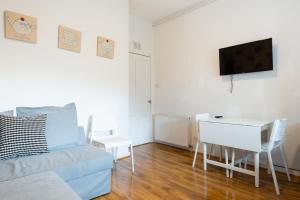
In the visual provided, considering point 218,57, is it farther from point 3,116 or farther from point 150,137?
point 3,116

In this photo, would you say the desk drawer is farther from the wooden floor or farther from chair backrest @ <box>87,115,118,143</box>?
chair backrest @ <box>87,115,118,143</box>

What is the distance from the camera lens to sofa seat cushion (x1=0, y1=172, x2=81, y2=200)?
115 cm

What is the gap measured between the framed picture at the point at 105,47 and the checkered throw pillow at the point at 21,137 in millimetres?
1361

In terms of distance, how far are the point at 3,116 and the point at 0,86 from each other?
17.6 inches

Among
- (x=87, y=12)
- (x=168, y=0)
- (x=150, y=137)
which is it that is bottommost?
(x=150, y=137)

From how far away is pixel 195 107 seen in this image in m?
3.62

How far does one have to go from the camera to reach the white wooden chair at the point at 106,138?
2469mm

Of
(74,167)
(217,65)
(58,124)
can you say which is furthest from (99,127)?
(217,65)

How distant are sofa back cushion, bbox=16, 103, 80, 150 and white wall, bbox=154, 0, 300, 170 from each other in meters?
2.23

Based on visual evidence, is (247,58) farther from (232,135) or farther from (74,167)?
(74,167)

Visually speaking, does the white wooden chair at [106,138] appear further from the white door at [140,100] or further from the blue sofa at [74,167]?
the white door at [140,100]

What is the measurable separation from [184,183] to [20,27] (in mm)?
2621

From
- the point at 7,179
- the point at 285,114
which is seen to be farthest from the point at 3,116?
the point at 285,114

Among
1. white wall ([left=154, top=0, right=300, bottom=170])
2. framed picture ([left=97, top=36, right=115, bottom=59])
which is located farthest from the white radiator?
framed picture ([left=97, top=36, right=115, bottom=59])
